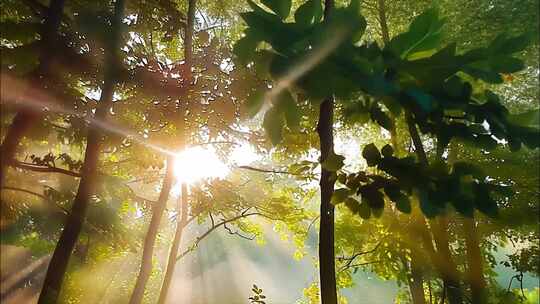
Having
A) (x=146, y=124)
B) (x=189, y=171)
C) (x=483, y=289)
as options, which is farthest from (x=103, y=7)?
(x=483, y=289)

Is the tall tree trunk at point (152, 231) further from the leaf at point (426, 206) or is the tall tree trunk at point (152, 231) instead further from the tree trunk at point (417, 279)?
the leaf at point (426, 206)

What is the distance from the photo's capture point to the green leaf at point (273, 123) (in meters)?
0.87

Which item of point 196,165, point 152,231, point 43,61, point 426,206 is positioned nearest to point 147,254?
point 152,231

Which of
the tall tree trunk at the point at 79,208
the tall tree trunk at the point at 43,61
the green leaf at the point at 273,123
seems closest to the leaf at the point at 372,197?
the green leaf at the point at 273,123

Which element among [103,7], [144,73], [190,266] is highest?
[190,266]

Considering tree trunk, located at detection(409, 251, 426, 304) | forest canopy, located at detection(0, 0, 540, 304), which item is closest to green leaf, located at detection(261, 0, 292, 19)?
forest canopy, located at detection(0, 0, 540, 304)

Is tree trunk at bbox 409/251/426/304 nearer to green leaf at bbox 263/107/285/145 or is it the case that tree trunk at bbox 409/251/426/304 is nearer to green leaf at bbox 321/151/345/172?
green leaf at bbox 321/151/345/172

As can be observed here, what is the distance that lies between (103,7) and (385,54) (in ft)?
22.5

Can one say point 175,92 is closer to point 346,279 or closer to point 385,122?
point 346,279

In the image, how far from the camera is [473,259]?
896cm

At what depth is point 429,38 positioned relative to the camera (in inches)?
31.9

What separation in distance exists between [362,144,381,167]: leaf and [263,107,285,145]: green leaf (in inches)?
7.8

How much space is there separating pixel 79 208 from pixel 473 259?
8.05 m

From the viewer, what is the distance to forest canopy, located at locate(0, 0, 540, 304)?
2.60 ft
